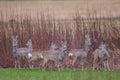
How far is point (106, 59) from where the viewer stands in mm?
19609

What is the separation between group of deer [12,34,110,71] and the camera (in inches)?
753

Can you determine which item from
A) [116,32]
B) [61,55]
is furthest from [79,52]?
[116,32]

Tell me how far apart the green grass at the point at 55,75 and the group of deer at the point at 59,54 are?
367 mm

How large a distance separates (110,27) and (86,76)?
3.22m

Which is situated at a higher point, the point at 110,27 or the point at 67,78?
the point at 110,27

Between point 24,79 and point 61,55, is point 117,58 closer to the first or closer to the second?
point 61,55

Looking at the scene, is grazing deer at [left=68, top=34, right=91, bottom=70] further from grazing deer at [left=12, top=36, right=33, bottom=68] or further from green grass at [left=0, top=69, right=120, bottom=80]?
grazing deer at [left=12, top=36, right=33, bottom=68]

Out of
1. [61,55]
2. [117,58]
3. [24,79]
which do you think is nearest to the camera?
[24,79]

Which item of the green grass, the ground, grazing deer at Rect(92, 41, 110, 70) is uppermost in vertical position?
the ground

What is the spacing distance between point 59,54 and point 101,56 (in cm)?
136

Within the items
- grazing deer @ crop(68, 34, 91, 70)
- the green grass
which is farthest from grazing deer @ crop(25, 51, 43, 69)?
grazing deer @ crop(68, 34, 91, 70)

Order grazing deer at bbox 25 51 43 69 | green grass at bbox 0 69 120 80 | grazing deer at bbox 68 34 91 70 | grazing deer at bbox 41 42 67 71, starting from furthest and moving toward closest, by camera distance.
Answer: grazing deer at bbox 68 34 91 70 < grazing deer at bbox 25 51 43 69 < grazing deer at bbox 41 42 67 71 < green grass at bbox 0 69 120 80

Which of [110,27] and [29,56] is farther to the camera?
[110,27]

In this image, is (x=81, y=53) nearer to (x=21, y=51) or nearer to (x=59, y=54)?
(x=59, y=54)
